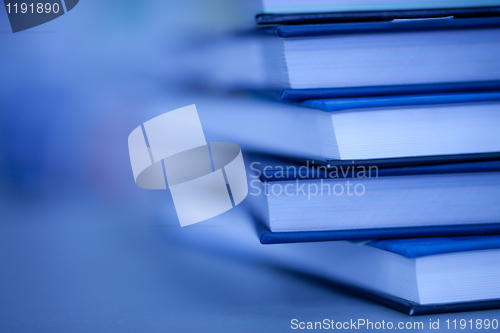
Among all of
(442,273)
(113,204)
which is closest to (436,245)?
(442,273)

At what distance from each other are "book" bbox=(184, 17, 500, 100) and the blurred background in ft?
0.27

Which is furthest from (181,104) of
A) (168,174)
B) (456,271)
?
(456,271)

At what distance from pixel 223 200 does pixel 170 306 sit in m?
0.14

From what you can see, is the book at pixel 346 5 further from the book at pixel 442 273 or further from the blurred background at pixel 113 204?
the book at pixel 442 273

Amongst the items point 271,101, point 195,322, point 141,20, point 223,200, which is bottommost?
point 195,322

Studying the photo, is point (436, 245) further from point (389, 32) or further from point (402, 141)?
point (389, 32)

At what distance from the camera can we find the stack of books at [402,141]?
0.41m

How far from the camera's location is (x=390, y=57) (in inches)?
16.6

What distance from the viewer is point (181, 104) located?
18.2 inches

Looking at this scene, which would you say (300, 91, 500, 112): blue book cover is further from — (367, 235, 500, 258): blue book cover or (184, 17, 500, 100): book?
(367, 235, 500, 258): blue book cover

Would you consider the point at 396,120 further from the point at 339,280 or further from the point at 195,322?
the point at 195,322

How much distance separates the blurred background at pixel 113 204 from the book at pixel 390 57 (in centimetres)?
8

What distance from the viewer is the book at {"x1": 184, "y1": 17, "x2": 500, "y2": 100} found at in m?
0.41

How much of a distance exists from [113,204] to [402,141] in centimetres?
34
